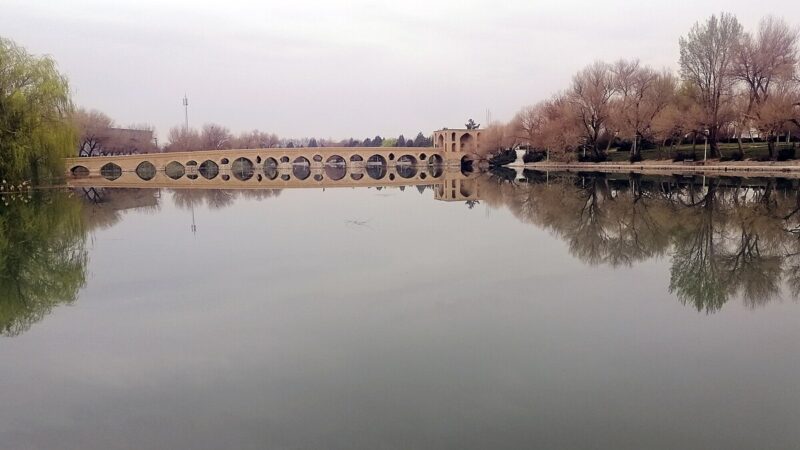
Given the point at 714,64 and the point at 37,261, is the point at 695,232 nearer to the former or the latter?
the point at 37,261

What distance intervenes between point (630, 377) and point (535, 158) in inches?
2113

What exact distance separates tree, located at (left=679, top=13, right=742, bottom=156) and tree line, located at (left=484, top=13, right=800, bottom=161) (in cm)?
5

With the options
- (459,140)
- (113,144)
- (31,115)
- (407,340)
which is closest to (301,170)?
(113,144)

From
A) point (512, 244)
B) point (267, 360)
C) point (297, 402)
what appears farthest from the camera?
point (512, 244)

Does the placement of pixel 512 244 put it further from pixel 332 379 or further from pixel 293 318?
pixel 332 379

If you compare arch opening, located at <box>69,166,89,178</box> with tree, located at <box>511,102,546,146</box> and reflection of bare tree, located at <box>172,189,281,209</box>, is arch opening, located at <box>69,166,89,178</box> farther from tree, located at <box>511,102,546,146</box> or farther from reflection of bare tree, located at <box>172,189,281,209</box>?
tree, located at <box>511,102,546,146</box>

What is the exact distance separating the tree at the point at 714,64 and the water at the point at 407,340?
79.5 ft

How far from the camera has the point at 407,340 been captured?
5734mm

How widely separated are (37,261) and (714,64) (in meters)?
37.0

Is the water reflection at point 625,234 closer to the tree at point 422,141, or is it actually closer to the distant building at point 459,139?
the distant building at point 459,139

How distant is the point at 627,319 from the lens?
6293 mm

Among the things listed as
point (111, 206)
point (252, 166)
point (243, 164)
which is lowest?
point (111, 206)

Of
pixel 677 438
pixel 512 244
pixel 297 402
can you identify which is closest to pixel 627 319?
pixel 677 438

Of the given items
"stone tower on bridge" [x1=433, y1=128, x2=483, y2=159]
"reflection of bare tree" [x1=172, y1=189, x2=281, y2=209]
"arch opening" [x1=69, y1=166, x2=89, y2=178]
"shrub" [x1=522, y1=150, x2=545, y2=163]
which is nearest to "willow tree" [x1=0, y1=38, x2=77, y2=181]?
"reflection of bare tree" [x1=172, y1=189, x2=281, y2=209]
